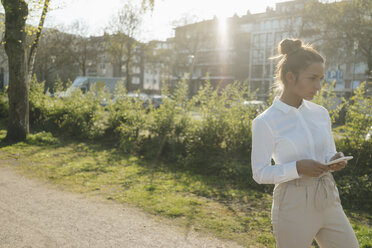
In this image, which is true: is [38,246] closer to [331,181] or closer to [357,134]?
[331,181]

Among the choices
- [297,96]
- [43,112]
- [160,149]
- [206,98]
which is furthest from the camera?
[43,112]

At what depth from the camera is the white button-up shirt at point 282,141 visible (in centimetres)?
209

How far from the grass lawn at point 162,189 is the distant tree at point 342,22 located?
70.0ft

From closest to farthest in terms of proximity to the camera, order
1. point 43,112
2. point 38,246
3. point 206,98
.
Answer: point 38,246, point 206,98, point 43,112

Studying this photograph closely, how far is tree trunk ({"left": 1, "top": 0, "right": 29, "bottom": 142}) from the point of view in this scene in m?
9.75

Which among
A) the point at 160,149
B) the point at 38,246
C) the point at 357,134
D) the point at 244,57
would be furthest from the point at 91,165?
the point at 244,57

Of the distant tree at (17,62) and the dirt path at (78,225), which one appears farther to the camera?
the distant tree at (17,62)

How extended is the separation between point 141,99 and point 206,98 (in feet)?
10.5

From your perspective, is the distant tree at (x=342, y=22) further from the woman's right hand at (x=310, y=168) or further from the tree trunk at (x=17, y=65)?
the woman's right hand at (x=310, y=168)

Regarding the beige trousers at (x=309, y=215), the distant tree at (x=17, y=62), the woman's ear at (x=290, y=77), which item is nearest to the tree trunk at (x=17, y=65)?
the distant tree at (x=17, y=62)

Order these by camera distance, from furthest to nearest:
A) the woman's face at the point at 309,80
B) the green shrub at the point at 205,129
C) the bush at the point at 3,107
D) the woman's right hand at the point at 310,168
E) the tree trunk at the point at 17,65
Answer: the bush at the point at 3,107, the tree trunk at the point at 17,65, the green shrub at the point at 205,129, the woman's face at the point at 309,80, the woman's right hand at the point at 310,168

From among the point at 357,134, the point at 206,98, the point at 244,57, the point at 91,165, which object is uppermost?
the point at 244,57

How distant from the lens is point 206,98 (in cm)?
902

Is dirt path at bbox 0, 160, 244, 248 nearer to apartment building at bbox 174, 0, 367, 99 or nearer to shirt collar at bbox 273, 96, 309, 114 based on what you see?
shirt collar at bbox 273, 96, 309, 114
